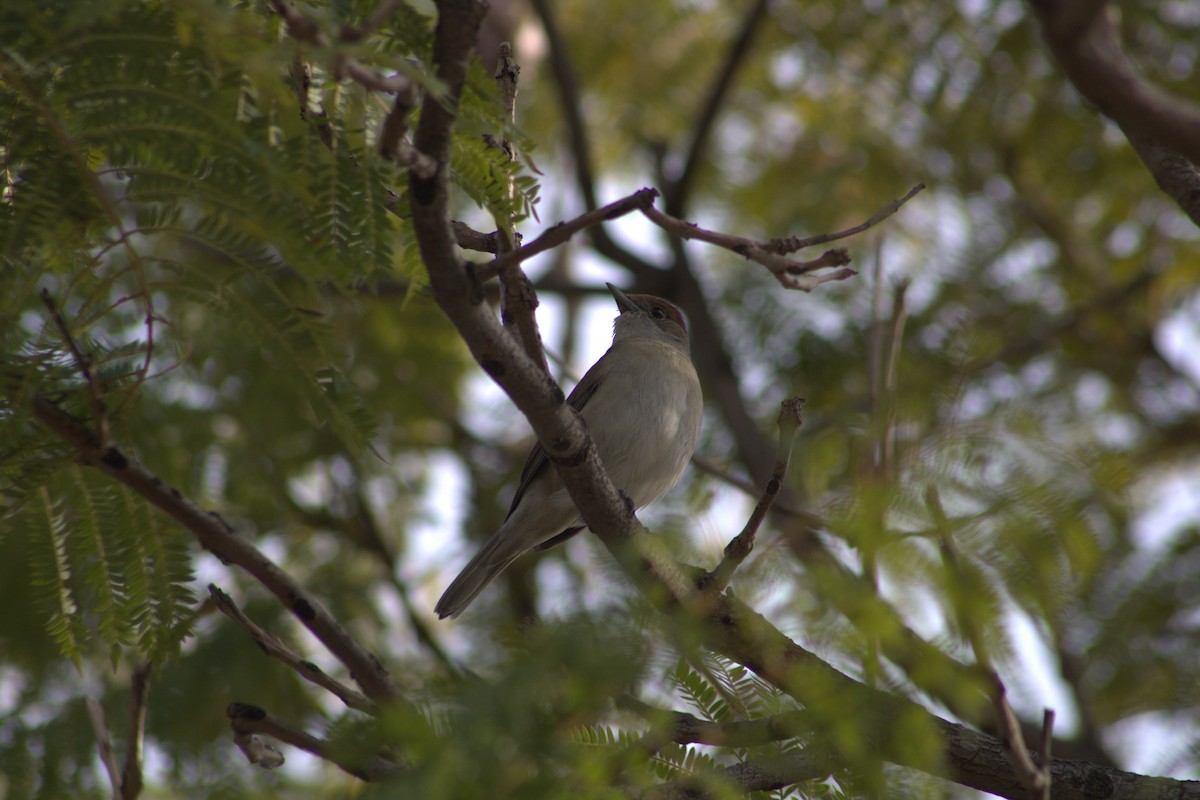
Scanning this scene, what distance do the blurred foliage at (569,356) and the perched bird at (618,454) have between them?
59 centimetres

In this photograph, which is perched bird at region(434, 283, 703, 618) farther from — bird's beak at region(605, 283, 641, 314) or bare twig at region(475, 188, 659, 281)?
bare twig at region(475, 188, 659, 281)

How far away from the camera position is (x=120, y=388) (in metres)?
3.32

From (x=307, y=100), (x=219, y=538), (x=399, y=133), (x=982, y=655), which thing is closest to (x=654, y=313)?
(x=219, y=538)

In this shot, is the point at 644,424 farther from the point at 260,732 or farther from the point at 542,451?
the point at 260,732

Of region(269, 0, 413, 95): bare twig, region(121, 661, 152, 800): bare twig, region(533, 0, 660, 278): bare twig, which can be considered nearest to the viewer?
region(269, 0, 413, 95): bare twig

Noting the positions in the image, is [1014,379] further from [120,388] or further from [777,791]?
[120,388]

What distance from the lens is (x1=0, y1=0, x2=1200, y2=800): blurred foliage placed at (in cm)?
237

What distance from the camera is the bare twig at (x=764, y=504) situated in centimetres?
310

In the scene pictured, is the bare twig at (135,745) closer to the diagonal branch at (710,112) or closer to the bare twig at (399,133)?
the bare twig at (399,133)

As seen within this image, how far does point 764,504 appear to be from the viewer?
3.26m

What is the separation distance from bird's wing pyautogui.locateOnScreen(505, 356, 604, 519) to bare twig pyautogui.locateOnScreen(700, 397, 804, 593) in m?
2.32

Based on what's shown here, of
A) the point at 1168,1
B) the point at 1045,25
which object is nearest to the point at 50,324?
the point at 1045,25

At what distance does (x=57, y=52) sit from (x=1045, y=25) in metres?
2.14

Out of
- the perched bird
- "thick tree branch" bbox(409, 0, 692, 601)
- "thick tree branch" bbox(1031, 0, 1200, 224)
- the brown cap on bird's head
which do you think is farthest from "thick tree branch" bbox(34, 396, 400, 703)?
the brown cap on bird's head
